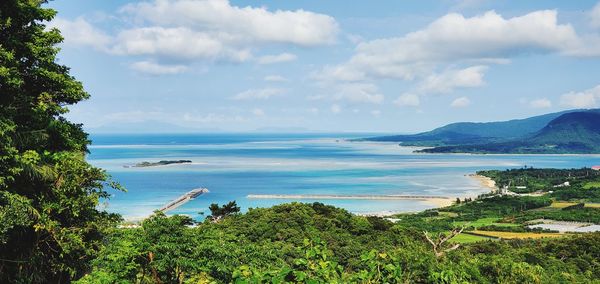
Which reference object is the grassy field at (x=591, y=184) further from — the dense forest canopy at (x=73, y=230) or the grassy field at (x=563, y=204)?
the dense forest canopy at (x=73, y=230)

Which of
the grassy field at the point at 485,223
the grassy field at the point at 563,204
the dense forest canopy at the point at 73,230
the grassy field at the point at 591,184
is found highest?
the dense forest canopy at the point at 73,230

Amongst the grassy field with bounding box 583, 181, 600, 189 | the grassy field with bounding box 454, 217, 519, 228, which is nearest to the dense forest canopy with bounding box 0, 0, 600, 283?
the grassy field with bounding box 454, 217, 519, 228

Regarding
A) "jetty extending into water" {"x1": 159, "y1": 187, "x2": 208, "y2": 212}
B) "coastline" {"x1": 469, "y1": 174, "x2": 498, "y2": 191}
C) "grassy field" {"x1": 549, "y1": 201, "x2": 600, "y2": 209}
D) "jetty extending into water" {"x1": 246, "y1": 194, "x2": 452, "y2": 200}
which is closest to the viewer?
"jetty extending into water" {"x1": 159, "y1": 187, "x2": 208, "y2": 212}

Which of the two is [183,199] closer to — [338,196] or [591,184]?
[338,196]

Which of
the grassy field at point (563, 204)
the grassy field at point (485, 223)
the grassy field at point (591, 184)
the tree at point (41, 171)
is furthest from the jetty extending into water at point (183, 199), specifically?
the grassy field at point (591, 184)

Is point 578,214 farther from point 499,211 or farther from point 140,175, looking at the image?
point 140,175

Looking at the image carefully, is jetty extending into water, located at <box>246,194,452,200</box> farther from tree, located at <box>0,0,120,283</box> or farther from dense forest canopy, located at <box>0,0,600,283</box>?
tree, located at <box>0,0,120,283</box>

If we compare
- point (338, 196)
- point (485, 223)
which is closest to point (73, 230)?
point (485, 223)
